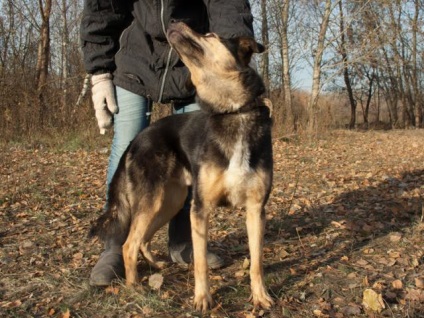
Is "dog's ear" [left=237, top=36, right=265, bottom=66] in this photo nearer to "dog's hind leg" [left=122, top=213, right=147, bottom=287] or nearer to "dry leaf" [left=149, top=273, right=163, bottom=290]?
"dog's hind leg" [left=122, top=213, right=147, bottom=287]

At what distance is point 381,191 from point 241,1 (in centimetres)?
392

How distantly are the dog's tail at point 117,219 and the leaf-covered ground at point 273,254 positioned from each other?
1.27 ft

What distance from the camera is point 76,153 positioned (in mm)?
10594

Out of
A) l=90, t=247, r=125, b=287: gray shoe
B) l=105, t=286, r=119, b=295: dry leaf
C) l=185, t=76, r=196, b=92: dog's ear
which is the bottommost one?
l=105, t=286, r=119, b=295: dry leaf

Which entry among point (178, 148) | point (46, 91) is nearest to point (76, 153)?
point (46, 91)

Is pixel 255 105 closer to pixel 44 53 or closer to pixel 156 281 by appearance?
pixel 156 281

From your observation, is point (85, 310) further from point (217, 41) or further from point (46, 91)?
point (46, 91)

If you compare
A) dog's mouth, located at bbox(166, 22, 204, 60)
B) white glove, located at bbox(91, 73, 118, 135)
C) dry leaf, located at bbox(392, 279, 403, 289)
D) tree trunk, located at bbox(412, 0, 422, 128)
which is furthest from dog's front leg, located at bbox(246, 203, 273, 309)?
tree trunk, located at bbox(412, 0, 422, 128)

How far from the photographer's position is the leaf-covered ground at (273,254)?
9.46ft

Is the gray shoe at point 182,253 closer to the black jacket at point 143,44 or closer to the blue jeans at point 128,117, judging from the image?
the blue jeans at point 128,117

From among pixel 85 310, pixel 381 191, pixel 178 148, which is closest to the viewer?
pixel 85 310

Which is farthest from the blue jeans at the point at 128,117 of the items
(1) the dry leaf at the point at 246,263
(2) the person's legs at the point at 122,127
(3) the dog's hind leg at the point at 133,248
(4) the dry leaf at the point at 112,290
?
(4) the dry leaf at the point at 112,290

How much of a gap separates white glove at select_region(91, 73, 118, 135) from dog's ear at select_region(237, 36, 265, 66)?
1159 mm

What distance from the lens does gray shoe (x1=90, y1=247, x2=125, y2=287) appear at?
3162 mm
